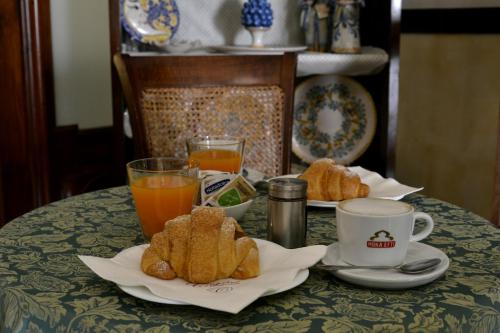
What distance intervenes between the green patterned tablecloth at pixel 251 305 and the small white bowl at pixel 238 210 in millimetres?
145

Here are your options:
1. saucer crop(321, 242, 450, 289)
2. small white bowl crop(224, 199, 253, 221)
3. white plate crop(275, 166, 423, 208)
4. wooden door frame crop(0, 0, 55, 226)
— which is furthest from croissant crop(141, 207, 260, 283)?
wooden door frame crop(0, 0, 55, 226)

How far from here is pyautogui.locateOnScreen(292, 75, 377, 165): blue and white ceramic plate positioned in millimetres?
2654

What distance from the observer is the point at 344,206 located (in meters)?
0.90

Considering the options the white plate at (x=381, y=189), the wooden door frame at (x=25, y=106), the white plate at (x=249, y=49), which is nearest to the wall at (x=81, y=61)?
the wooden door frame at (x=25, y=106)

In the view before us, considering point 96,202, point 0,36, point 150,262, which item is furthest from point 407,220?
point 0,36

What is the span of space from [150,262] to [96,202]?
0.49 m

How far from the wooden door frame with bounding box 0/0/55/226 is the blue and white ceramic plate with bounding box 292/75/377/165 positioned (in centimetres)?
98

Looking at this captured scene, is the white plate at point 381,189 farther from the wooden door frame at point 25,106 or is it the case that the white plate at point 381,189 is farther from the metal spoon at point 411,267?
the wooden door frame at point 25,106

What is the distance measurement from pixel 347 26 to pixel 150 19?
0.74m

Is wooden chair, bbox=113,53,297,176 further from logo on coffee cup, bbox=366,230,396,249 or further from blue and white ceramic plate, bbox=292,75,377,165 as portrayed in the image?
logo on coffee cup, bbox=366,230,396,249

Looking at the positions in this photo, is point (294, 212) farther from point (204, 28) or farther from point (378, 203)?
point (204, 28)

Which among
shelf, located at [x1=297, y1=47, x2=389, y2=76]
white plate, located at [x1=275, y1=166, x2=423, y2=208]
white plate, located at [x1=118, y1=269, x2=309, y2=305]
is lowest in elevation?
white plate, located at [x1=118, y1=269, x2=309, y2=305]

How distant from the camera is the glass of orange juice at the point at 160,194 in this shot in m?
1.05

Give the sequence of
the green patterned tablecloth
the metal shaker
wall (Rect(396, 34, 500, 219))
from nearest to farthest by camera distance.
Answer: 1. the green patterned tablecloth
2. the metal shaker
3. wall (Rect(396, 34, 500, 219))
